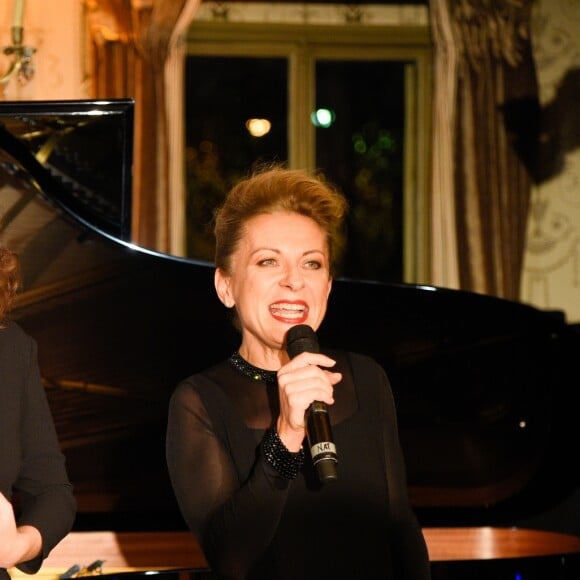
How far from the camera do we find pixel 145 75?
14.8ft

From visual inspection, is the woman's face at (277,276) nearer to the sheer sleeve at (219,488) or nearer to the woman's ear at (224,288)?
the woman's ear at (224,288)

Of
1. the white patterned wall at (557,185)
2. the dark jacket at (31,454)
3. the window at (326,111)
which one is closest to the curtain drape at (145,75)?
the window at (326,111)

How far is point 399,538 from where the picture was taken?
1.54 meters

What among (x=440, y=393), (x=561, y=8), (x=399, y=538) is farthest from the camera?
(x=561, y=8)

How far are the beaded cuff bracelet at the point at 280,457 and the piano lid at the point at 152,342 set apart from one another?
1.13 m

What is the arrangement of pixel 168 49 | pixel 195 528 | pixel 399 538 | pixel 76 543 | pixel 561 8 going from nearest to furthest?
pixel 195 528
pixel 399 538
pixel 76 543
pixel 168 49
pixel 561 8

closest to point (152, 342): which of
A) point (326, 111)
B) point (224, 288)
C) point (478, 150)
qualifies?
point (224, 288)

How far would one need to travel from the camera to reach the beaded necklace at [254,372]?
1527 mm

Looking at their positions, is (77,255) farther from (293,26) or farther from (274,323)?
(293,26)

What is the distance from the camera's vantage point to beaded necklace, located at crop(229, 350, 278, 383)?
1527 mm

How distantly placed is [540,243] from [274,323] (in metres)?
3.69

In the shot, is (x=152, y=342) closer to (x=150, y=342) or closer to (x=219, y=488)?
(x=150, y=342)

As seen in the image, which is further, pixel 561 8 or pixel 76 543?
pixel 561 8

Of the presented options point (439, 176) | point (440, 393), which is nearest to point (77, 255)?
point (440, 393)
